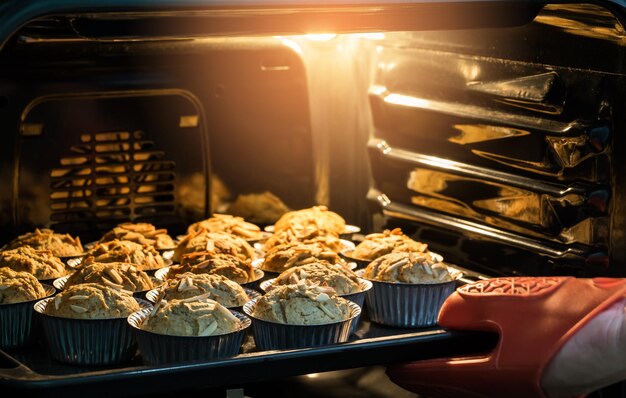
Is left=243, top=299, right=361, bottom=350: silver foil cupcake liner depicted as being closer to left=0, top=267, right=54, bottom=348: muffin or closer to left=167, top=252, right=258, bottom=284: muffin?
left=167, top=252, right=258, bottom=284: muffin

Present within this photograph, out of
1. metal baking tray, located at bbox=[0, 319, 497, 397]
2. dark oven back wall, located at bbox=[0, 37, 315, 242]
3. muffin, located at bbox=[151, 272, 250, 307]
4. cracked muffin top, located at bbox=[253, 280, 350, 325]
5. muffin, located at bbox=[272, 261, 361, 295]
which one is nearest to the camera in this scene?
metal baking tray, located at bbox=[0, 319, 497, 397]

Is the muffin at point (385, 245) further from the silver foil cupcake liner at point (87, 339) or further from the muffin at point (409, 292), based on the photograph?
the silver foil cupcake liner at point (87, 339)

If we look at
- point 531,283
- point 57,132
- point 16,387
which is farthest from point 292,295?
point 57,132

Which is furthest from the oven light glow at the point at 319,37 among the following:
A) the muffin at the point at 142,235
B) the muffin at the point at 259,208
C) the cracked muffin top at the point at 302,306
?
the cracked muffin top at the point at 302,306

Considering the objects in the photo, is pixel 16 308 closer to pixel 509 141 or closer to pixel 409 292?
pixel 409 292

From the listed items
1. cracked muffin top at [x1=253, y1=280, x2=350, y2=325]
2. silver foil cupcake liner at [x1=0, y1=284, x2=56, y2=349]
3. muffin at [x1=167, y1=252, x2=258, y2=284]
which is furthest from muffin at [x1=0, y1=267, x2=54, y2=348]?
cracked muffin top at [x1=253, y1=280, x2=350, y2=325]

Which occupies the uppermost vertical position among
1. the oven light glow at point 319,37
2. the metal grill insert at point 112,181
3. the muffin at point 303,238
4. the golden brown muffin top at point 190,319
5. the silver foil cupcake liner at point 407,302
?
the oven light glow at point 319,37
